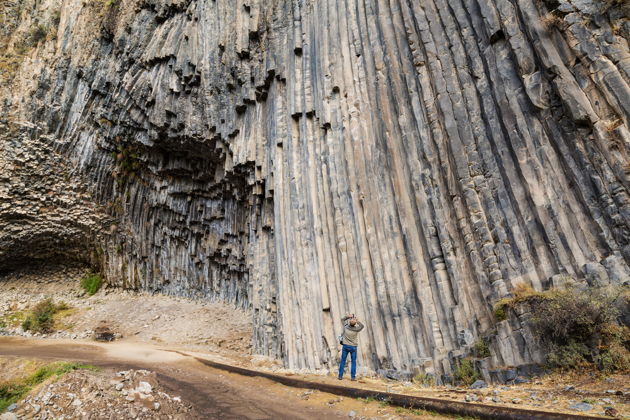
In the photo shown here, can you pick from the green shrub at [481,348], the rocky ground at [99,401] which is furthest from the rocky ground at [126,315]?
the green shrub at [481,348]

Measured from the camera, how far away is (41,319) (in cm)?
2209

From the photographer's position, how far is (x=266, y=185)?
52.3ft

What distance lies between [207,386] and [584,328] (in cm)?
716

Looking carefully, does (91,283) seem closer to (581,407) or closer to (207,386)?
(207,386)

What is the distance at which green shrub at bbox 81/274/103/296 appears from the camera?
89.0 feet

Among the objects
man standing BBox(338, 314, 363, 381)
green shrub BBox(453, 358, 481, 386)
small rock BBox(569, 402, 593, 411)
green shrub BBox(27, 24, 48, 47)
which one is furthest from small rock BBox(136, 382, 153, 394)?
green shrub BBox(27, 24, 48, 47)

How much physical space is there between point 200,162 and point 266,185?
8054mm

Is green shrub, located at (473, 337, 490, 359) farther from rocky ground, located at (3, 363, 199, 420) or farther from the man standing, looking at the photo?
rocky ground, located at (3, 363, 199, 420)

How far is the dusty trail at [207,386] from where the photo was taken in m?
6.24

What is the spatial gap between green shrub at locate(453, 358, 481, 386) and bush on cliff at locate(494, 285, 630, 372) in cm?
125

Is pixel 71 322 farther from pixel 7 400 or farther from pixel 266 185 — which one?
pixel 7 400

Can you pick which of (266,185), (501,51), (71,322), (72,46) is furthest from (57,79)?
(501,51)

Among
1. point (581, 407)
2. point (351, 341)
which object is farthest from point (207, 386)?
point (581, 407)

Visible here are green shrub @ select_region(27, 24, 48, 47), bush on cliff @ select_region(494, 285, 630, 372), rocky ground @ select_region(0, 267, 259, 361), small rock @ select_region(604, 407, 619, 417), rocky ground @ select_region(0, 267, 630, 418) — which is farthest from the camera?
green shrub @ select_region(27, 24, 48, 47)
